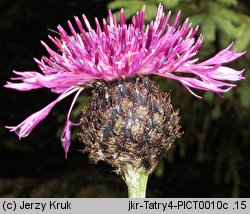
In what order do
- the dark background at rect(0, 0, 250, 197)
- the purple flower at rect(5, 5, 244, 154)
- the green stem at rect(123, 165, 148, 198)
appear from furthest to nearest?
the dark background at rect(0, 0, 250, 197) < the green stem at rect(123, 165, 148, 198) < the purple flower at rect(5, 5, 244, 154)

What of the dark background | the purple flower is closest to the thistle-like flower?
the purple flower

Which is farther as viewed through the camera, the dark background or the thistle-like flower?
the dark background

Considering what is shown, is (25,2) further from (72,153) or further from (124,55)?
(124,55)

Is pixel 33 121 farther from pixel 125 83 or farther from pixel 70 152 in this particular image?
pixel 70 152

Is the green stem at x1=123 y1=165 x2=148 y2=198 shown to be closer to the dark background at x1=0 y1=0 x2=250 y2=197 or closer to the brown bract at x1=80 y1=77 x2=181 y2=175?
the brown bract at x1=80 y1=77 x2=181 y2=175

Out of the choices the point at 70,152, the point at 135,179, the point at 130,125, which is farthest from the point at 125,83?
the point at 70,152

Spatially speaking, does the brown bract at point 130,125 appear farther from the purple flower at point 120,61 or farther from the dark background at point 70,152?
the dark background at point 70,152
